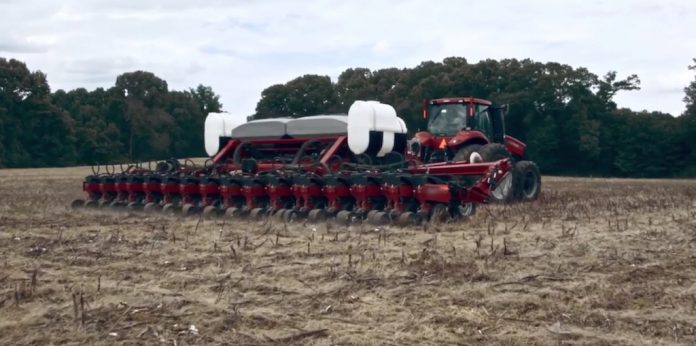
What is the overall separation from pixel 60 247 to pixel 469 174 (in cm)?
656

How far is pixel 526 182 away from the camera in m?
16.4

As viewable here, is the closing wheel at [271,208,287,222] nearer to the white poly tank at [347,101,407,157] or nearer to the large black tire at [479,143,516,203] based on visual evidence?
the white poly tank at [347,101,407,157]

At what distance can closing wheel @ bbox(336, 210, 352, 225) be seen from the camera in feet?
39.0

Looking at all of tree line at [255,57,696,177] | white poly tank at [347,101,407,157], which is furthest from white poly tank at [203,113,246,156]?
tree line at [255,57,696,177]

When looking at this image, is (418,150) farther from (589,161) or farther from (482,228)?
(589,161)

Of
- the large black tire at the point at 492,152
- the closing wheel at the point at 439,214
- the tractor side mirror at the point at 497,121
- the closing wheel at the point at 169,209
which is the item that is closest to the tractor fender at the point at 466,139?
the large black tire at the point at 492,152

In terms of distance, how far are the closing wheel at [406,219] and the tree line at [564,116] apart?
2980 cm

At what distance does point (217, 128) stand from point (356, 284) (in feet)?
37.3

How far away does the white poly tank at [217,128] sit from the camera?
17734 mm

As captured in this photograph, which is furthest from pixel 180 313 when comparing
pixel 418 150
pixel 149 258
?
pixel 418 150

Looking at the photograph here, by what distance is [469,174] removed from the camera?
44.4ft

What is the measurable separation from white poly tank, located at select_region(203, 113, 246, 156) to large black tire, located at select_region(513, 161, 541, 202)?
570 centimetres

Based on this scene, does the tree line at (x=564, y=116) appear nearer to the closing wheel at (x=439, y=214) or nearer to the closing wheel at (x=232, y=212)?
the closing wheel at (x=232, y=212)

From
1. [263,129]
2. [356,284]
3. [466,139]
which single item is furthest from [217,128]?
[356,284]
